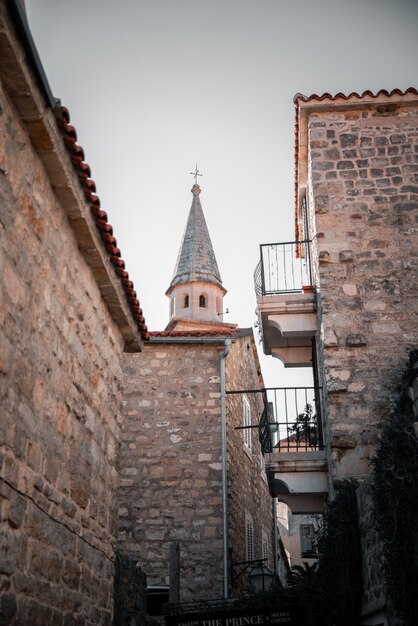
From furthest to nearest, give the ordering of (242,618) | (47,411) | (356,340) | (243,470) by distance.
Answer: (243,470) → (356,340) → (242,618) → (47,411)

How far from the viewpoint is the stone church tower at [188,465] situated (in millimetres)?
11867

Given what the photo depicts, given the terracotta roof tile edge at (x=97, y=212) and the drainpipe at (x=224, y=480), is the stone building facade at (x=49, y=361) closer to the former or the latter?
the terracotta roof tile edge at (x=97, y=212)

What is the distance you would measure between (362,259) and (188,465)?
215 inches

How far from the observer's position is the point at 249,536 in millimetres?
14391

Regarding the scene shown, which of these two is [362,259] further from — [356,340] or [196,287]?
[196,287]

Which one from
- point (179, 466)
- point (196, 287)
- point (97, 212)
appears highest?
point (196, 287)

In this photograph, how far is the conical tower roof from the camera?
96.1ft

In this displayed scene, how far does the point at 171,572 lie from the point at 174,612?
744 millimetres

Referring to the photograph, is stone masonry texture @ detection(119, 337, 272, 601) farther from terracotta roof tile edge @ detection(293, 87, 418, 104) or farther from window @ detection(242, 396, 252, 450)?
terracotta roof tile edge @ detection(293, 87, 418, 104)

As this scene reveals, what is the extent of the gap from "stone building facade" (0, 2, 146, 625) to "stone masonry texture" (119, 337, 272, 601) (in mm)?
5401

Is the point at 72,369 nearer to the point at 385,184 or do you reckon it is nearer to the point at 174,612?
the point at 174,612

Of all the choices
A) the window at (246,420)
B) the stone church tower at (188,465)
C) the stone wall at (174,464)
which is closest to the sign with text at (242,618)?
the stone church tower at (188,465)

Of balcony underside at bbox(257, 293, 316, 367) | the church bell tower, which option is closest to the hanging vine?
balcony underside at bbox(257, 293, 316, 367)

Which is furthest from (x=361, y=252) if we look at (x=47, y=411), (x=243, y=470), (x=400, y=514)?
(x=243, y=470)
